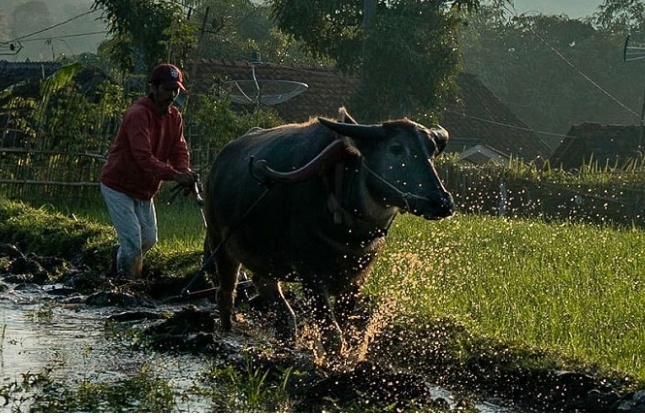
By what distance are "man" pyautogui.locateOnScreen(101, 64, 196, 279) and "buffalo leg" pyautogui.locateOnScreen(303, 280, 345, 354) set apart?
2.09m

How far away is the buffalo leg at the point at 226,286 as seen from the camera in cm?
817

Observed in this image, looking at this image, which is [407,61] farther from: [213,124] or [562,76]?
[562,76]

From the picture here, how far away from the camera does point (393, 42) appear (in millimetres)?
28812

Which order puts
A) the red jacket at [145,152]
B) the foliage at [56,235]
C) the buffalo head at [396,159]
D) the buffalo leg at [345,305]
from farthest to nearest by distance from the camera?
1. the foliage at [56,235]
2. the red jacket at [145,152]
3. the buffalo leg at [345,305]
4. the buffalo head at [396,159]

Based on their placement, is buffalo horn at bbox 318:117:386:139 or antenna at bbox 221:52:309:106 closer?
buffalo horn at bbox 318:117:386:139

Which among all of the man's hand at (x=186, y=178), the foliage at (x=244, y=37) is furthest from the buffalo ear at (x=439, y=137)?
the foliage at (x=244, y=37)

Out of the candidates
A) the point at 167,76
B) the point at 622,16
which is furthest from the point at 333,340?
the point at 622,16

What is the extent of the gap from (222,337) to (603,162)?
29.8 m

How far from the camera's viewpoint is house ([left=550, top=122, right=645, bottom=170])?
3644cm

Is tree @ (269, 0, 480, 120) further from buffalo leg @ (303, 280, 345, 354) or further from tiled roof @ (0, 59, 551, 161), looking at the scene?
buffalo leg @ (303, 280, 345, 354)

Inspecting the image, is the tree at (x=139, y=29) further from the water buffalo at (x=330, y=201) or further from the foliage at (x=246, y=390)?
the foliage at (x=246, y=390)

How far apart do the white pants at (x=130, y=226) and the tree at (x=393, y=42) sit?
63.9 ft

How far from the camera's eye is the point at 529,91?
56031 mm

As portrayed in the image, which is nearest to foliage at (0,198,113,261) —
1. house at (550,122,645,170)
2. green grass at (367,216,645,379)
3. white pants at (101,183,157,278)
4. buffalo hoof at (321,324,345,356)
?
white pants at (101,183,157,278)
